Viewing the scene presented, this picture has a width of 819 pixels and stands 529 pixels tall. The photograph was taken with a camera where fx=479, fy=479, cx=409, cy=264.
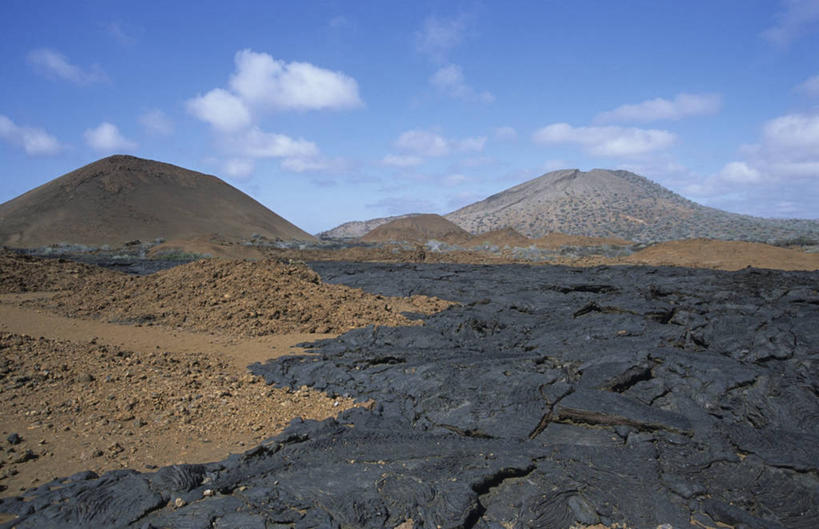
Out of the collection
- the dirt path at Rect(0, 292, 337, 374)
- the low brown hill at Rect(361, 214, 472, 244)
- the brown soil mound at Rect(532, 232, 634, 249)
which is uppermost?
the low brown hill at Rect(361, 214, 472, 244)

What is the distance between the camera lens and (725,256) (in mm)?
22203

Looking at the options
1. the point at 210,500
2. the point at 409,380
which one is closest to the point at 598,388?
the point at 409,380

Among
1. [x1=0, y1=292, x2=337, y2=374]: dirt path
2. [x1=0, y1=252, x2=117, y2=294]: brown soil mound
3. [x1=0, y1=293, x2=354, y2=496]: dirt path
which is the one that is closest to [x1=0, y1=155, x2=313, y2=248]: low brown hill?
[x1=0, y1=252, x2=117, y2=294]: brown soil mound

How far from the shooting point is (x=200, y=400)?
233 inches

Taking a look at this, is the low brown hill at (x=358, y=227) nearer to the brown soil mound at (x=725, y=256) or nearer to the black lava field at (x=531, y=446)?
the brown soil mound at (x=725, y=256)

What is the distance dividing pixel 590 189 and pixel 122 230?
6002 cm

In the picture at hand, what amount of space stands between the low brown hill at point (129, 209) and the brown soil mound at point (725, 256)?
41.6m

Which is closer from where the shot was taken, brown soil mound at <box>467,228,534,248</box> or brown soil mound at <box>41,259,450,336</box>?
brown soil mound at <box>41,259,450,336</box>

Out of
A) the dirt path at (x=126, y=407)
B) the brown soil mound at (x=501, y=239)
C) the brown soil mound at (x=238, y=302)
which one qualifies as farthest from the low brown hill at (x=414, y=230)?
the dirt path at (x=126, y=407)

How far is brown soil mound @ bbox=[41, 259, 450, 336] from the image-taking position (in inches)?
404

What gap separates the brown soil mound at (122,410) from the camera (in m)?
4.65

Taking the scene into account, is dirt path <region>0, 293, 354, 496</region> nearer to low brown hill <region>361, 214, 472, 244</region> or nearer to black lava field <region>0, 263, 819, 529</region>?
black lava field <region>0, 263, 819, 529</region>

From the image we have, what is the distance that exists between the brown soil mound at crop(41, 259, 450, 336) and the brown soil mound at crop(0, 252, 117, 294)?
112 inches

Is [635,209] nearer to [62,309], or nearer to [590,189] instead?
[590,189]
